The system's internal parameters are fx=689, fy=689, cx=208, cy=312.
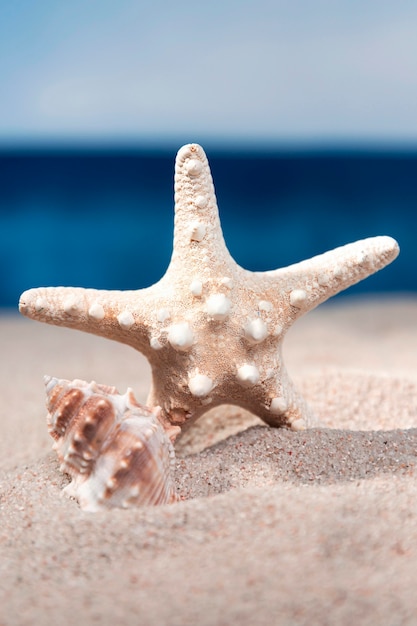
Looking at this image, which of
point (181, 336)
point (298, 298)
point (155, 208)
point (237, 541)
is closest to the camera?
point (237, 541)

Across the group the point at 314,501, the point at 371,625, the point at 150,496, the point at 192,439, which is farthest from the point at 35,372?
the point at 371,625

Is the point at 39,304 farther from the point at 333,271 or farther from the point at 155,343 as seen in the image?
the point at 333,271

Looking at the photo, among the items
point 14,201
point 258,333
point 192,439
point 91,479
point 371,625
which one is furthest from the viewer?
point 14,201

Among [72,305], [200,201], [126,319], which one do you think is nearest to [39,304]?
[72,305]

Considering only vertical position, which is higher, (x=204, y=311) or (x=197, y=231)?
(x=197, y=231)

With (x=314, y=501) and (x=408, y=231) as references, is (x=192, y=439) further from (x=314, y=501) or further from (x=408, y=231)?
(x=408, y=231)

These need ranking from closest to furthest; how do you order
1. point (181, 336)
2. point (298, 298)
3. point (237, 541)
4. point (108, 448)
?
point (237, 541) → point (108, 448) → point (181, 336) → point (298, 298)

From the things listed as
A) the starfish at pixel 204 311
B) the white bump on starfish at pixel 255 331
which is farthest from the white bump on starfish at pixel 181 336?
the white bump on starfish at pixel 255 331

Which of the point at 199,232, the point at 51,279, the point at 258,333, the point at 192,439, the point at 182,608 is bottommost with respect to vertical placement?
the point at 51,279
